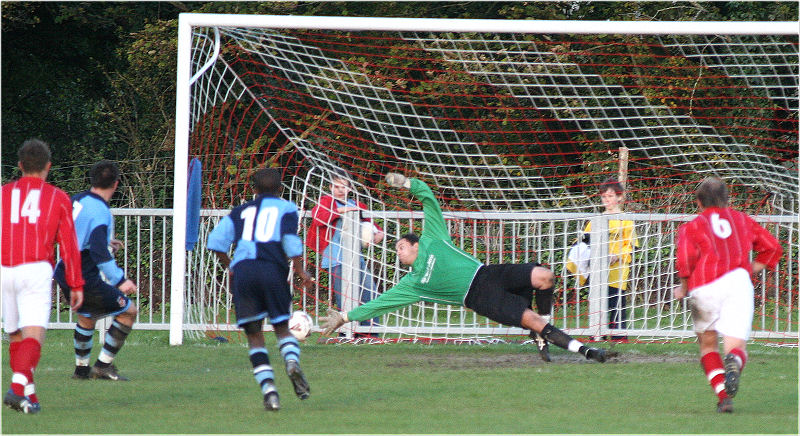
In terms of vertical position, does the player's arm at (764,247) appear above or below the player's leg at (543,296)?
above

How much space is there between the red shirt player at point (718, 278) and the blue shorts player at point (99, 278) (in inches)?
145

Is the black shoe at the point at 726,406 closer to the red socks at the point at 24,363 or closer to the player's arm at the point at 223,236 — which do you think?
the player's arm at the point at 223,236

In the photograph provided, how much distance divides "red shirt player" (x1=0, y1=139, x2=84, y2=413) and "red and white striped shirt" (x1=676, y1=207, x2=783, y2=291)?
3699 millimetres

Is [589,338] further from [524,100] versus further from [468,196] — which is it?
[524,100]

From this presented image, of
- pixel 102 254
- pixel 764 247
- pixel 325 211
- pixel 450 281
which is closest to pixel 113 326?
pixel 102 254

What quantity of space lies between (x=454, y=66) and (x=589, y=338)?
138 inches

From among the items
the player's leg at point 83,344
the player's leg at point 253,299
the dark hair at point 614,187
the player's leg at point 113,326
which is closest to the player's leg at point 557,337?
the dark hair at point 614,187

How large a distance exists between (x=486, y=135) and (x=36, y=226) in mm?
7510

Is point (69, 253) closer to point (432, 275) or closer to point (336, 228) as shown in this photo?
point (432, 275)

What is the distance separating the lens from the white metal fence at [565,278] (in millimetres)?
9930

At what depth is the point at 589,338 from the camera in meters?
10.1

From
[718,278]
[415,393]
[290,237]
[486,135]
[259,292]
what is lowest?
[415,393]

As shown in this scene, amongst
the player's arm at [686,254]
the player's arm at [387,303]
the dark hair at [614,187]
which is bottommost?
the player's arm at [387,303]

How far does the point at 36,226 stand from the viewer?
5.89m
